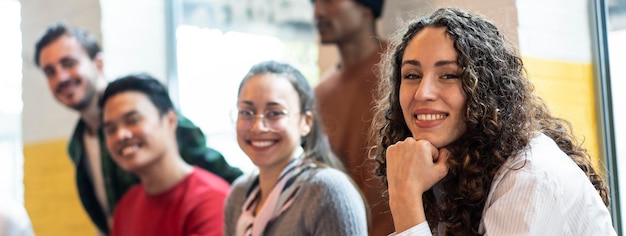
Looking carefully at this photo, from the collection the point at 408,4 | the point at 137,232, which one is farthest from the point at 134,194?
the point at 408,4

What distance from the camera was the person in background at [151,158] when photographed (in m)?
3.50

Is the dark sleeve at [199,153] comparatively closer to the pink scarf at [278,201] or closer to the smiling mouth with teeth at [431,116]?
the pink scarf at [278,201]

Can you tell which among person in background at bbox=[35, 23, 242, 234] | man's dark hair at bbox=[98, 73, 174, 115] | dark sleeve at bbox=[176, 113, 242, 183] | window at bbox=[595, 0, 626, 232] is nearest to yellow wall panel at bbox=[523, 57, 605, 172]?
window at bbox=[595, 0, 626, 232]

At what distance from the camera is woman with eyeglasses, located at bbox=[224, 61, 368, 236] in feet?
7.88

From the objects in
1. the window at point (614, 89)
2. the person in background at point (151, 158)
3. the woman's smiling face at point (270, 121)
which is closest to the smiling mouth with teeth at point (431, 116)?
the woman's smiling face at point (270, 121)

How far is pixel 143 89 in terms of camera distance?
3744 mm

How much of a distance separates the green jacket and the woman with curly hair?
202 cm

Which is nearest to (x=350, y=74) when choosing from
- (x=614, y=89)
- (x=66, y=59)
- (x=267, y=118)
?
(x=267, y=118)

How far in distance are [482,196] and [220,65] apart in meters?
Result: 2.85

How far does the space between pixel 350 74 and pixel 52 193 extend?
215 cm

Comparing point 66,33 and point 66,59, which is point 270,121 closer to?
point 66,59

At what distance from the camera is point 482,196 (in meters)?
1.66

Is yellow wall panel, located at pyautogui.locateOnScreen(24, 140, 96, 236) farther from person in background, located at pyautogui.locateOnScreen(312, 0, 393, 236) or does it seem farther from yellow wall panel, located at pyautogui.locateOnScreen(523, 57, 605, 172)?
yellow wall panel, located at pyautogui.locateOnScreen(523, 57, 605, 172)

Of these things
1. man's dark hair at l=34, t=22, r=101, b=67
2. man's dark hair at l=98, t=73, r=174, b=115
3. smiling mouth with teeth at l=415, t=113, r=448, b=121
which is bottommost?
smiling mouth with teeth at l=415, t=113, r=448, b=121
